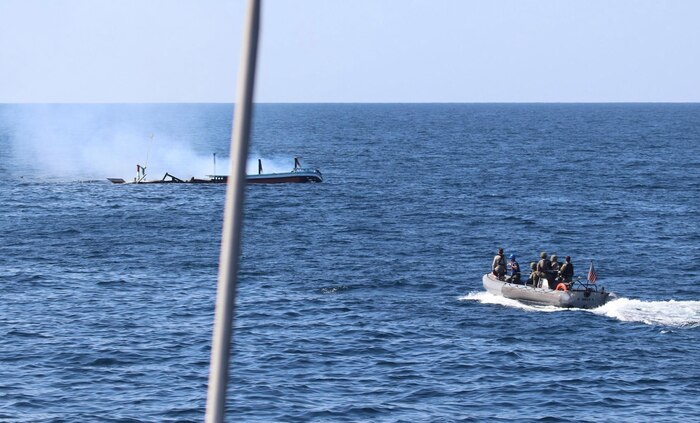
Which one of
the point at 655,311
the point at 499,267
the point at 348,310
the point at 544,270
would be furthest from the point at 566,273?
the point at 348,310

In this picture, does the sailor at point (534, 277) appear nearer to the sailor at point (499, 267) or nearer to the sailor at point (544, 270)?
the sailor at point (544, 270)

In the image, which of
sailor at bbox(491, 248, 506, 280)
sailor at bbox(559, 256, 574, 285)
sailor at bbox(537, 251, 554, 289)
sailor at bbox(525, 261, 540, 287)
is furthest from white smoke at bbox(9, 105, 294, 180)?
sailor at bbox(559, 256, 574, 285)

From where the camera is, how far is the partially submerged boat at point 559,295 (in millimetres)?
53469

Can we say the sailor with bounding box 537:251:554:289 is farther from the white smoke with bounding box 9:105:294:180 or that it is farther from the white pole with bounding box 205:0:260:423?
the white smoke with bounding box 9:105:294:180

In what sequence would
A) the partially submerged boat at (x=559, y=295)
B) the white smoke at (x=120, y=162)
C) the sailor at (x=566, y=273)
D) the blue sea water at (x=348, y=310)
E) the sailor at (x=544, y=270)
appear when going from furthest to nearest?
the white smoke at (x=120, y=162)
the sailor at (x=544, y=270)
the sailor at (x=566, y=273)
the partially submerged boat at (x=559, y=295)
the blue sea water at (x=348, y=310)

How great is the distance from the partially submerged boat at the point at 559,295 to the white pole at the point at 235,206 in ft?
154

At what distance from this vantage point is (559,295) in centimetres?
5362

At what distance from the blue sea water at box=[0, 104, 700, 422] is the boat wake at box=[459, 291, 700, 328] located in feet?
0.62

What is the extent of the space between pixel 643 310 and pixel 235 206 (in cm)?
4783

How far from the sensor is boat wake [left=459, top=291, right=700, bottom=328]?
5078 cm

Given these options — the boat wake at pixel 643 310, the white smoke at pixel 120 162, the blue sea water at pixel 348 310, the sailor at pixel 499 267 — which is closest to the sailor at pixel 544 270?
the boat wake at pixel 643 310

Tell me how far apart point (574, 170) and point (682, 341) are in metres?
97.7

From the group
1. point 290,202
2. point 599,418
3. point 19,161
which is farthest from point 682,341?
point 19,161

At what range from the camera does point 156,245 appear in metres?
76.3
